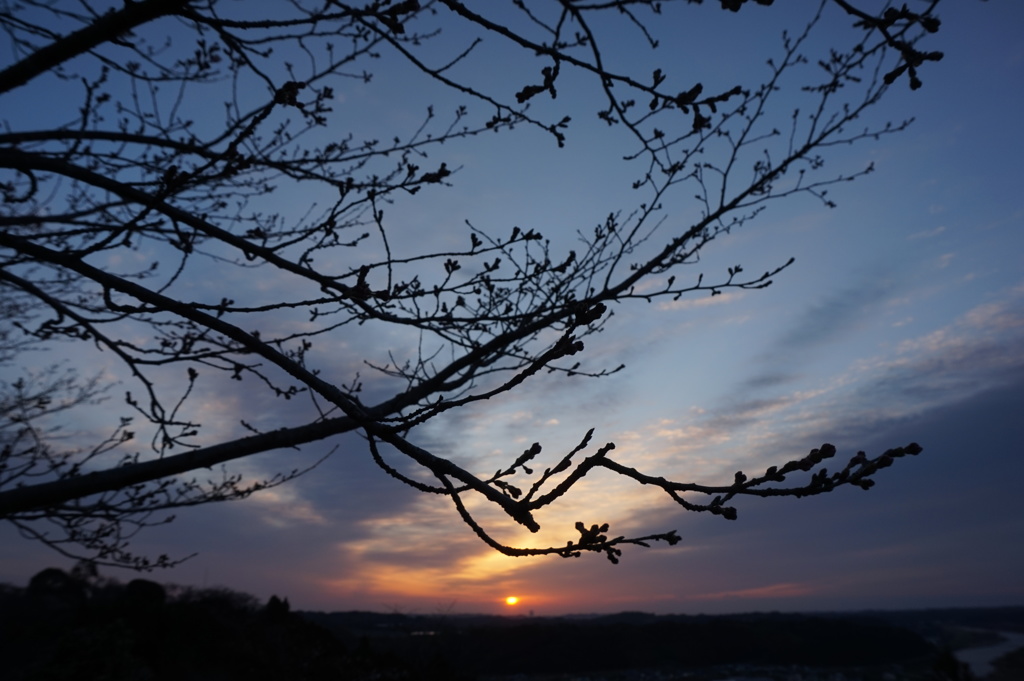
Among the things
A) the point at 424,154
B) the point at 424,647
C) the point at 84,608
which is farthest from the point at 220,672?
the point at 424,154

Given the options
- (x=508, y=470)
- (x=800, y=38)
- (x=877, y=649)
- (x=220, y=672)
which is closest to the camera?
(x=508, y=470)

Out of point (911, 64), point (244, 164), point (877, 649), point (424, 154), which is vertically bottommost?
point (877, 649)

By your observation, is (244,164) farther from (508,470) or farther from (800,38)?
(800,38)

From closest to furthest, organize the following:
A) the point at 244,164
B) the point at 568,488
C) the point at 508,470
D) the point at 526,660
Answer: the point at 568,488 → the point at 508,470 → the point at 244,164 → the point at 526,660

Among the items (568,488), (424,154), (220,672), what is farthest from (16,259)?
(220,672)

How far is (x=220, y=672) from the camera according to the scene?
13.0 meters

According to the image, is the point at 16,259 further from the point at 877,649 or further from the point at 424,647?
the point at 877,649

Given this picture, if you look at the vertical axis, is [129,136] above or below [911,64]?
→ above

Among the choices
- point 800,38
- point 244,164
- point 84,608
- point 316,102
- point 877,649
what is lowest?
point 877,649

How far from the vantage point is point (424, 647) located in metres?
15.9

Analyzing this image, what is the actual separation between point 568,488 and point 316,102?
403 centimetres

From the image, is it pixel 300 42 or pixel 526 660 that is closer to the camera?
pixel 300 42

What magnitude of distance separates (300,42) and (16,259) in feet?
7.66

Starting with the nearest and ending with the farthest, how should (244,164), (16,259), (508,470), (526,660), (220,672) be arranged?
(508,470) < (244,164) < (16,259) < (220,672) < (526,660)
